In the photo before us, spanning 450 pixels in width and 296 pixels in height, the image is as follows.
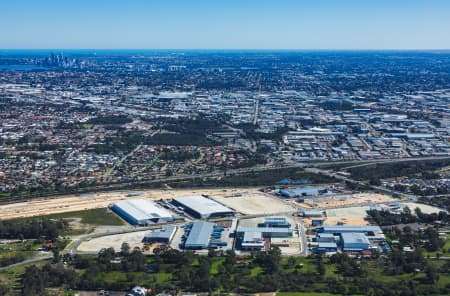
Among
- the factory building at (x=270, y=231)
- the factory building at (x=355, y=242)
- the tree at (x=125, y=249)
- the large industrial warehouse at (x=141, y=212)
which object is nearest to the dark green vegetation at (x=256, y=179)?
the large industrial warehouse at (x=141, y=212)

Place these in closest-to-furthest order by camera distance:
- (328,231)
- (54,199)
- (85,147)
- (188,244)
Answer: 1. (188,244)
2. (328,231)
3. (54,199)
4. (85,147)

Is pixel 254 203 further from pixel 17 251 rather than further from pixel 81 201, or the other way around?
pixel 17 251

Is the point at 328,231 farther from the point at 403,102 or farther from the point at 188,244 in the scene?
the point at 403,102

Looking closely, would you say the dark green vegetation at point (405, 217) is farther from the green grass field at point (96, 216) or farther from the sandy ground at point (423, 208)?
the green grass field at point (96, 216)

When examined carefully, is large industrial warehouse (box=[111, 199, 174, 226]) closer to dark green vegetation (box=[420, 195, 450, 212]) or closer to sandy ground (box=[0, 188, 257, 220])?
sandy ground (box=[0, 188, 257, 220])

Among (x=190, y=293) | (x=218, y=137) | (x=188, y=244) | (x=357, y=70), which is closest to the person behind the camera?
(x=190, y=293)

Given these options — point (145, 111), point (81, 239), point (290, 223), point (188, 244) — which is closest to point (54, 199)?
point (81, 239)

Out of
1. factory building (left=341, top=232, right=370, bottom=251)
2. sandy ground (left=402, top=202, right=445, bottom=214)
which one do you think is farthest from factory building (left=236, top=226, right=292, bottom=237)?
sandy ground (left=402, top=202, right=445, bottom=214)
